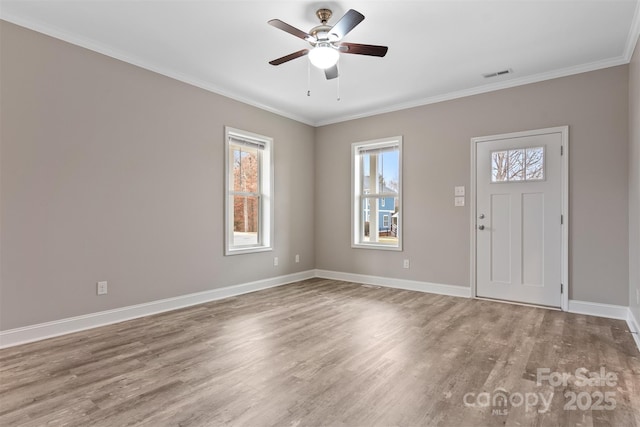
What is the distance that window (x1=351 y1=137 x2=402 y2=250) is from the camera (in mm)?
5297

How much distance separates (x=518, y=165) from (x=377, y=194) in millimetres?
2054

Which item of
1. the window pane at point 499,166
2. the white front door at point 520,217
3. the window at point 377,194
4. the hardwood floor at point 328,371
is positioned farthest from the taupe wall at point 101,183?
the window pane at point 499,166

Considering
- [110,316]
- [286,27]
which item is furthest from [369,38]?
[110,316]

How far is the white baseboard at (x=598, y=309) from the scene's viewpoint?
11.6 feet

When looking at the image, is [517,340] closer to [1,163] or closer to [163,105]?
[163,105]

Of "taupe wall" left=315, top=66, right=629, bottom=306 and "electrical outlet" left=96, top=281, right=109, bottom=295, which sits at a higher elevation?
"taupe wall" left=315, top=66, right=629, bottom=306

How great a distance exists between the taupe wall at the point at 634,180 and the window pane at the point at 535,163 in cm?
79

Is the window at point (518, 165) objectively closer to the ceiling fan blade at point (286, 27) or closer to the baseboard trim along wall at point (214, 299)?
the baseboard trim along wall at point (214, 299)

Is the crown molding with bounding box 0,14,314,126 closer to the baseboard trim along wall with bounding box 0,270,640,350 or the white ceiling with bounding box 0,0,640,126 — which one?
the white ceiling with bounding box 0,0,640,126

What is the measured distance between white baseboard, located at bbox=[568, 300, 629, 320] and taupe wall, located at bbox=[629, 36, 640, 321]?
0.17 metres

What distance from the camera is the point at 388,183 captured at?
17.8 feet

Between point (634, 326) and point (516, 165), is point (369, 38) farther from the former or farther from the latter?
point (634, 326)

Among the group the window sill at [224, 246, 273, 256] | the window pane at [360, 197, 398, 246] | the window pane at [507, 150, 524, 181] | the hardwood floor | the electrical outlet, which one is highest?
the window pane at [507, 150, 524, 181]

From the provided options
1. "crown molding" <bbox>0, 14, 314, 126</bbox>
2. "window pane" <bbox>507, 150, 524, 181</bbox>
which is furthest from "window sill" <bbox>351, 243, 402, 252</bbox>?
"crown molding" <bbox>0, 14, 314, 126</bbox>
